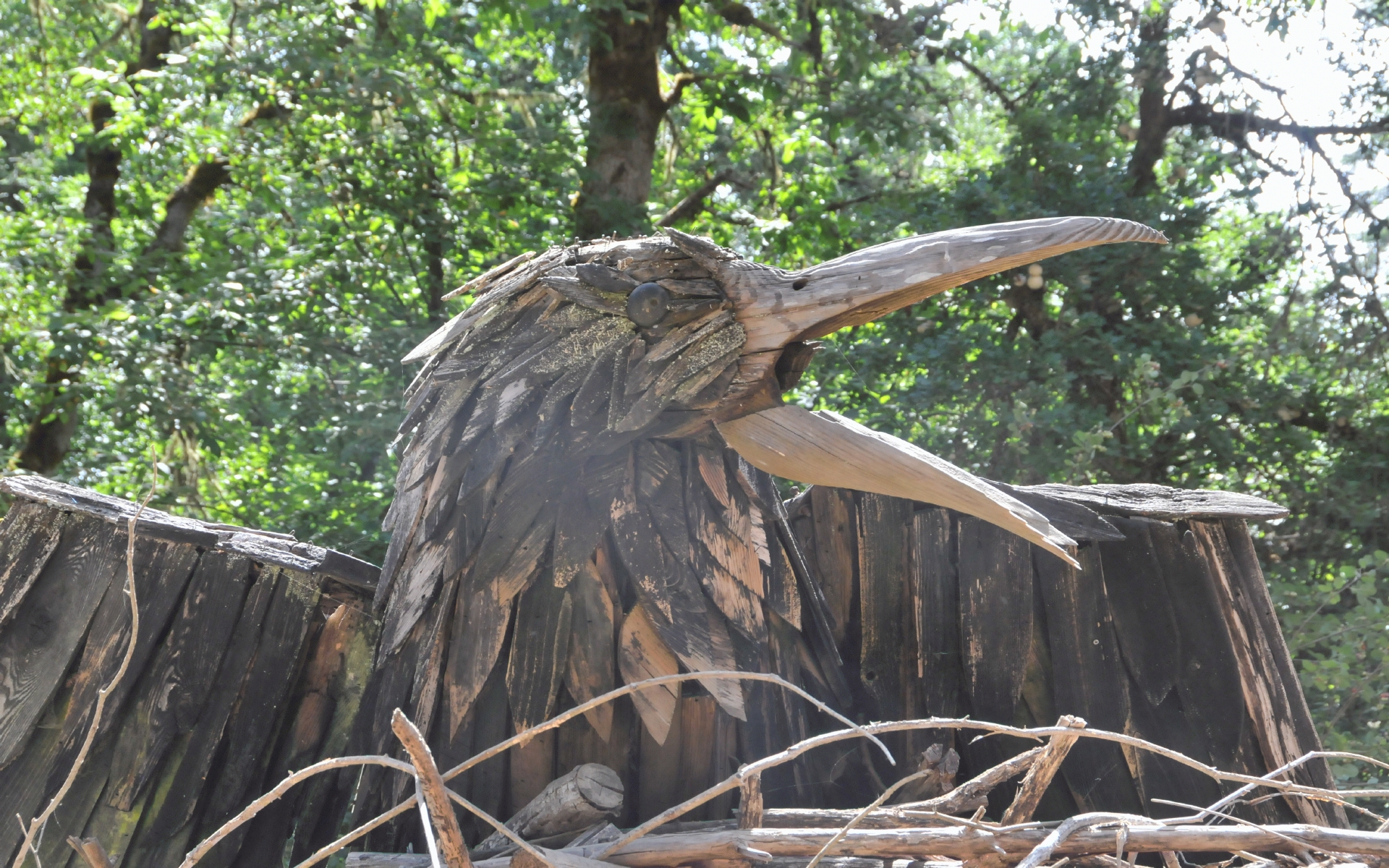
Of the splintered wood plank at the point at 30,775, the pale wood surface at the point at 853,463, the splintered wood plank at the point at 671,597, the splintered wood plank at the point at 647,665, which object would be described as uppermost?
the pale wood surface at the point at 853,463

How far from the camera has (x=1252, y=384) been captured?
135 inches

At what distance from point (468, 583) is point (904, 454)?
23.9 inches

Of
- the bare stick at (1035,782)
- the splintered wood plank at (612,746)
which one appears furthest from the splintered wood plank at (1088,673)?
the splintered wood plank at (612,746)

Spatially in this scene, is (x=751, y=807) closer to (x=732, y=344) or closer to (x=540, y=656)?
(x=540, y=656)

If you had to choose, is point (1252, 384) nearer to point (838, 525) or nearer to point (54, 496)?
point (838, 525)

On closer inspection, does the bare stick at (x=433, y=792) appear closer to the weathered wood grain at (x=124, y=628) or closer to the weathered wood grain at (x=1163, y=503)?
the weathered wood grain at (x=124, y=628)

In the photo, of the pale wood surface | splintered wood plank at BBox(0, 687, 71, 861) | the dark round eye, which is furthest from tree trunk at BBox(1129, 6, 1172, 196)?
splintered wood plank at BBox(0, 687, 71, 861)

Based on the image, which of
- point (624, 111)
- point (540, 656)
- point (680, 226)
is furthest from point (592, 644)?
point (680, 226)

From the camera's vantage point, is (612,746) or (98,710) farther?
(612,746)

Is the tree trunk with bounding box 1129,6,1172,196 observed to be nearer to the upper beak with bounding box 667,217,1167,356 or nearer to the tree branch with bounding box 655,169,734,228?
the tree branch with bounding box 655,169,734,228

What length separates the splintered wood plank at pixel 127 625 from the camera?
4.86 ft

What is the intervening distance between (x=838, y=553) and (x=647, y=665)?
0.48 meters

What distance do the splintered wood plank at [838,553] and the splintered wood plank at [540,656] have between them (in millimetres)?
508

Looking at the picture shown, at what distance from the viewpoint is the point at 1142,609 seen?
1.62 m
